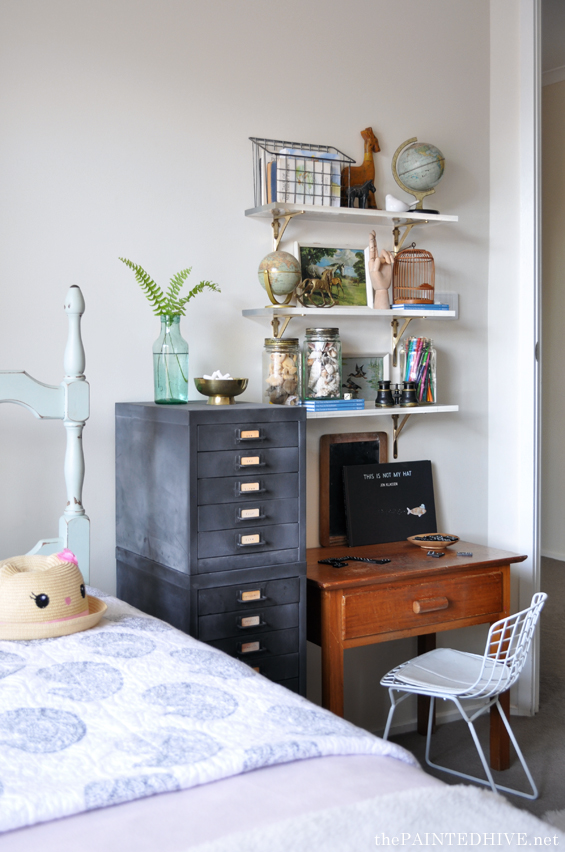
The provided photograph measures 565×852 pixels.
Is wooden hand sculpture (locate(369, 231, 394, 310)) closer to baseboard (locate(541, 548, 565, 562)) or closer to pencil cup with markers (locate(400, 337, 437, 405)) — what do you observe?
pencil cup with markers (locate(400, 337, 437, 405))

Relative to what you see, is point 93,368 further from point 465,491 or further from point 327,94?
point 465,491

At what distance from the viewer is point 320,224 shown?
2.68m

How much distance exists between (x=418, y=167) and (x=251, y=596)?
156 centimetres

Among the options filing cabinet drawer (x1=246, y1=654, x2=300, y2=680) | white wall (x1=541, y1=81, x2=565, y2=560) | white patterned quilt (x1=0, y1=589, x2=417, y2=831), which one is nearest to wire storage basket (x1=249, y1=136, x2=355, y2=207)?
filing cabinet drawer (x1=246, y1=654, x2=300, y2=680)

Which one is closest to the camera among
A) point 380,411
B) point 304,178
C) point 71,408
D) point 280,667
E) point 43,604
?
point 43,604

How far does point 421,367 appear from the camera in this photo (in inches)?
110

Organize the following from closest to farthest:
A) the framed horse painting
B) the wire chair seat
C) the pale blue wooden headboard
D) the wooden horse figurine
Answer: the pale blue wooden headboard < the wire chair seat < the framed horse painting < the wooden horse figurine

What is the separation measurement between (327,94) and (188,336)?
965 millimetres

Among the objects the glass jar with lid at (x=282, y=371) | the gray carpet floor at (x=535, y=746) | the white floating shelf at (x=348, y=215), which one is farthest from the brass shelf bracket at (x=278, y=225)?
the gray carpet floor at (x=535, y=746)

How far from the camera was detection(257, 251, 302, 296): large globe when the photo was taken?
2.44 metres

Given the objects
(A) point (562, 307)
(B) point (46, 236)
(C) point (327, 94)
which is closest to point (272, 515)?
(B) point (46, 236)

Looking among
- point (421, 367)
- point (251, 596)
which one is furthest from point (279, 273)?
point (251, 596)

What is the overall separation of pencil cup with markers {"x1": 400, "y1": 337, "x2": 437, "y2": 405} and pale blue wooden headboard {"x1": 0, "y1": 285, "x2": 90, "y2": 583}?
1.26 meters

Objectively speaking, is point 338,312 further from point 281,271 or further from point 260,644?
point 260,644
